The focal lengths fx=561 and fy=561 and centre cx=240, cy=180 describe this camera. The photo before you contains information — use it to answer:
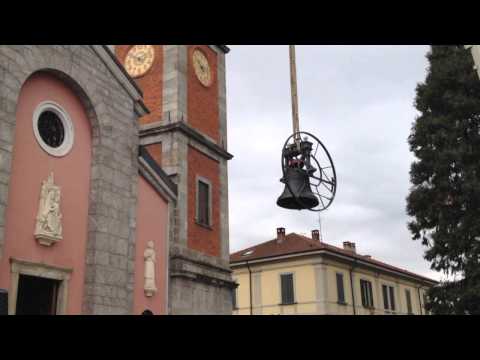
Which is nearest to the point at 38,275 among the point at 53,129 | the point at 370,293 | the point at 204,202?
the point at 53,129

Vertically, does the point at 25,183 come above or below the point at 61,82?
below

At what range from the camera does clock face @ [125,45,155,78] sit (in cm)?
1919

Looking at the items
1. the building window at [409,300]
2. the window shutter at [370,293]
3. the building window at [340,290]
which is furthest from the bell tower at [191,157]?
the building window at [409,300]

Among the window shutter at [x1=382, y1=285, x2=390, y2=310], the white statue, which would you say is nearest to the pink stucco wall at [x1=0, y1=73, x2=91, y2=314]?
the white statue

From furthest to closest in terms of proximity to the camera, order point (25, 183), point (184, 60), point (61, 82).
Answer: point (184, 60) → point (61, 82) → point (25, 183)

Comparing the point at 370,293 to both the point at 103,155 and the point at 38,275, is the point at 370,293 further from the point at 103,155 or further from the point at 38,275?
the point at 38,275

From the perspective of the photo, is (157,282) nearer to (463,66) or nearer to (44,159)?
(44,159)

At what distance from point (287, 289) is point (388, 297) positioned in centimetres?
810

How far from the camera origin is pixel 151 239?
1509 cm

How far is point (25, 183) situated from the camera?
37.7 feet

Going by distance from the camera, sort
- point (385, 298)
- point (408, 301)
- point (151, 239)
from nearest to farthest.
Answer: point (151, 239) → point (385, 298) → point (408, 301)
